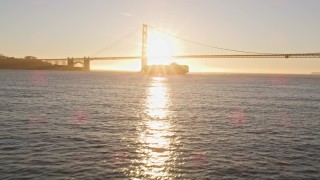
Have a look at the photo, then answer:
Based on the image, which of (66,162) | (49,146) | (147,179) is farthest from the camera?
(49,146)

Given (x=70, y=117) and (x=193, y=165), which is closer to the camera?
(x=193, y=165)

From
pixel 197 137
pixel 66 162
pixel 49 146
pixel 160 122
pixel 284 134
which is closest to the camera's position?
pixel 66 162

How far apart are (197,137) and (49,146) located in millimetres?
12704

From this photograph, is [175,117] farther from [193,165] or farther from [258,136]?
[193,165]

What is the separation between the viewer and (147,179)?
20062 mm

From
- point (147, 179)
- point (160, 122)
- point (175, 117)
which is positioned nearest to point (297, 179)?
point (147, 179)

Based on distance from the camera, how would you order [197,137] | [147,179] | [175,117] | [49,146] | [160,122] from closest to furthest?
1. [147,179]
2. [49,146]
3. [197,137]
4. [160,122]
5. [175,117]

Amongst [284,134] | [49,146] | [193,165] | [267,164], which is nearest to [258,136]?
[284,134]

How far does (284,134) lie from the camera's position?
34.5 meters

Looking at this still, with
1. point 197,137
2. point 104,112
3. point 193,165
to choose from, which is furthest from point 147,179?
point 104,112

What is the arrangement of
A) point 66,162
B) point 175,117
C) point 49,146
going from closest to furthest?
point 66,162, point 49,146, point 175,117

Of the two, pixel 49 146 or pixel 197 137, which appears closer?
pixel 49 146

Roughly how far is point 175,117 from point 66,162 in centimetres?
2410

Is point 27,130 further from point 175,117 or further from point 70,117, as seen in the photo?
point 175,117
